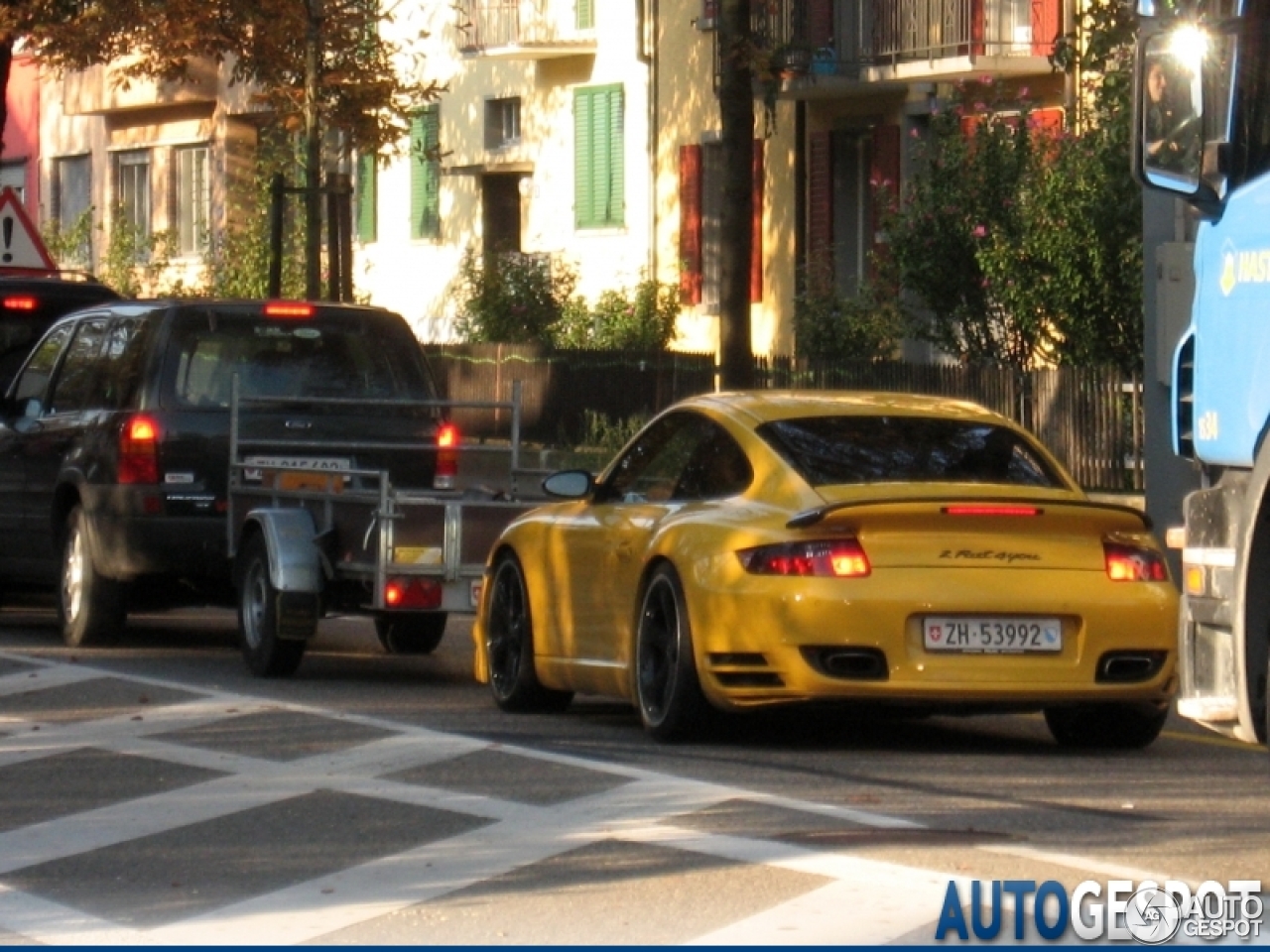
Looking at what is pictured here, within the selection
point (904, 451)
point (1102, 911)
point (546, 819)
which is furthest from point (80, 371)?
point (1102, 911)

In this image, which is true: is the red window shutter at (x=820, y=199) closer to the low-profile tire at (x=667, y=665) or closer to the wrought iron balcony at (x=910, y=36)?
the wrought iron balcony at (x=910, y=36)

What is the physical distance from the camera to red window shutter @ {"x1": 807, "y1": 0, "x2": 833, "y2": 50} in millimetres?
35125

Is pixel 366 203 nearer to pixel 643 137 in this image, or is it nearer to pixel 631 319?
pixel 643 137

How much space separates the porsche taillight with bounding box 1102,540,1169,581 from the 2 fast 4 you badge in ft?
10.5

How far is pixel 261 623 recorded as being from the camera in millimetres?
14500

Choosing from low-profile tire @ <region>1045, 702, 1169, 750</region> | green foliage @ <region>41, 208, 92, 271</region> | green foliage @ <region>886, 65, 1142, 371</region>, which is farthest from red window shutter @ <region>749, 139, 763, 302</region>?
low-profile tire @ <region>1045, 702, 1169, 750</region>

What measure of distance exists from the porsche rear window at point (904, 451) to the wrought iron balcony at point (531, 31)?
28797 millimetres

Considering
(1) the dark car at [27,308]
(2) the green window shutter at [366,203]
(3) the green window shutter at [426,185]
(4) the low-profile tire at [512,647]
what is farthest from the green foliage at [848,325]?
(4) the low-profile tire at [512,647]

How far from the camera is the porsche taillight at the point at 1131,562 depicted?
36.3 feet

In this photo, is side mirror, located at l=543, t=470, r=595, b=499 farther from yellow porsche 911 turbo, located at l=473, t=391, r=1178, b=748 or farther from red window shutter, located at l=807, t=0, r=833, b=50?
red window shutter, located at l=807, t=0, r=833, b=50

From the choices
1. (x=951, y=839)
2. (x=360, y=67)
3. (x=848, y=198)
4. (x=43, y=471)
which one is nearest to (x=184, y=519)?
(x=43, y=471)

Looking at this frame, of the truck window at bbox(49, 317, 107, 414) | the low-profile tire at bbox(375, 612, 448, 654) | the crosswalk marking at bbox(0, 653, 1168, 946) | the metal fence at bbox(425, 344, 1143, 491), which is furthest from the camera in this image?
the metal fence at bbox(425, 344, 1143, 491)

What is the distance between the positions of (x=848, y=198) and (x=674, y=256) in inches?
132

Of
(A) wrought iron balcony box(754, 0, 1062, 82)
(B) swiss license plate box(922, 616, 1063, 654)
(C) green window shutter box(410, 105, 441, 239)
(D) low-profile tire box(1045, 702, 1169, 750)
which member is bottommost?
(D) low-profile tire box(1045, 702, 1169, 750)
